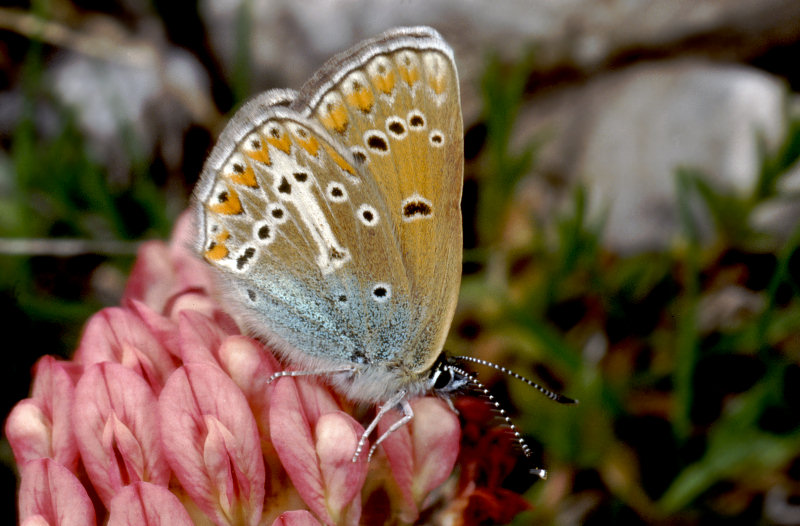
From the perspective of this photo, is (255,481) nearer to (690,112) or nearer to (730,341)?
(730,341)

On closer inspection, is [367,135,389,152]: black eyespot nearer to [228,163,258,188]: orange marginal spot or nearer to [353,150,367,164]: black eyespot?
[353,150,367,164]: black eyespot

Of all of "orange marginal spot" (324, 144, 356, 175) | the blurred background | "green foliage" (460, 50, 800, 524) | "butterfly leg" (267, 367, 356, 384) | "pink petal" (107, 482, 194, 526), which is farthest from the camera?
the blurred background

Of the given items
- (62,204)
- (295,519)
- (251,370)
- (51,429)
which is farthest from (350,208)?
(62,204)

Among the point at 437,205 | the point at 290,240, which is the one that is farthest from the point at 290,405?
the point at 437,205

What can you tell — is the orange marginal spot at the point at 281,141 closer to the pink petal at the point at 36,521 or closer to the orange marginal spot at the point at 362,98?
the orange marginal spot at the point at 362,98

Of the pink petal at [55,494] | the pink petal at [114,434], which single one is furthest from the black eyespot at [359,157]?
the pink petal at [55,494]

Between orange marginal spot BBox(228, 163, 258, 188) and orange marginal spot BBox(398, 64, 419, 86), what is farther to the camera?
orange marginal spot BBox(228, 163, 258, 188)

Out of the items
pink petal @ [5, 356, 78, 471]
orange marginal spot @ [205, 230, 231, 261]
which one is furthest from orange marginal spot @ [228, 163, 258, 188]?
pink petal @ [5, 356, 78, 471]
